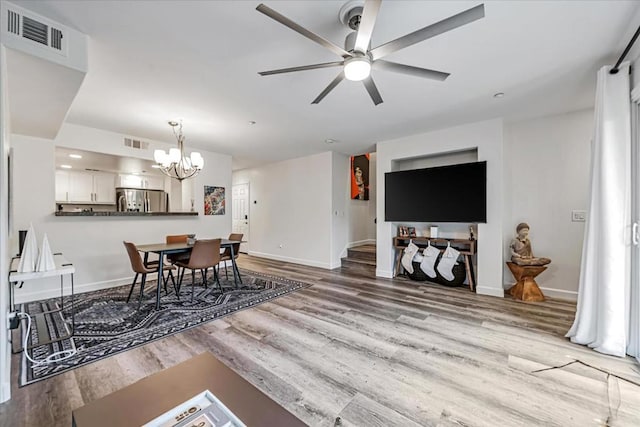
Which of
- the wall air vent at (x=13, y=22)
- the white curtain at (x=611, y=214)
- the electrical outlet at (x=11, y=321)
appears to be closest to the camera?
the wall air vent at (x=13, y=22)

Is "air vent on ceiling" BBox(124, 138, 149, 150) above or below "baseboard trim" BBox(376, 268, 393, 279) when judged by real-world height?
above

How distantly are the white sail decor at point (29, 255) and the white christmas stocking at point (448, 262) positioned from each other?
474cm

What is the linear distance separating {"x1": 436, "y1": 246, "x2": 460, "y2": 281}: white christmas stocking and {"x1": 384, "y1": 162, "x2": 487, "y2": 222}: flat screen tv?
0.51 metres

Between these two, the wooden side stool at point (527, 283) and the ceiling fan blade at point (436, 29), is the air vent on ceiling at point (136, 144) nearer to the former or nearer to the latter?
the ceiling fan blade at point (436, 29)

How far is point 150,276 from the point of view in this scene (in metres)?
4.61

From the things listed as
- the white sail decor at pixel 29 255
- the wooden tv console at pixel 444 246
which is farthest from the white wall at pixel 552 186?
the white sail decor at pixel 29 255

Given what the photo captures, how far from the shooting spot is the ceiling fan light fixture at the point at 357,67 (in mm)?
1660

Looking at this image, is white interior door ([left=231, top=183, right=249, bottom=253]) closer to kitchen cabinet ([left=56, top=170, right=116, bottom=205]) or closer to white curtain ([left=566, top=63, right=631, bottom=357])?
kitchen cabinet ([left=56, top=170, right=116, bottom=205])

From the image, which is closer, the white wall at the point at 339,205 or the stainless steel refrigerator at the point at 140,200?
the white wall at the point at 339,205

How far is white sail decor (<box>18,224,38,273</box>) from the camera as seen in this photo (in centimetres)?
211

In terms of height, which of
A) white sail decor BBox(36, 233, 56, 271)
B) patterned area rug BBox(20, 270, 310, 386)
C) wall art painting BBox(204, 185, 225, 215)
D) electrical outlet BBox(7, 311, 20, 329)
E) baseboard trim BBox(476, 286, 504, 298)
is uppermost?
wall art painting BBox(204, 185, 225, 215)

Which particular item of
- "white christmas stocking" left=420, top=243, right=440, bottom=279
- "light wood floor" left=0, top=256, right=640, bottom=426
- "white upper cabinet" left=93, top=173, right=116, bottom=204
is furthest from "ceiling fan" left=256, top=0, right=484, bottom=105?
"white upper cabinet" left=93, top=173, right=116, bottom=204

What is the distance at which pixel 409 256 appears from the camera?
4402 mm

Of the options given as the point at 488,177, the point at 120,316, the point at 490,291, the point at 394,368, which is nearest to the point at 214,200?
the point at 120,316
